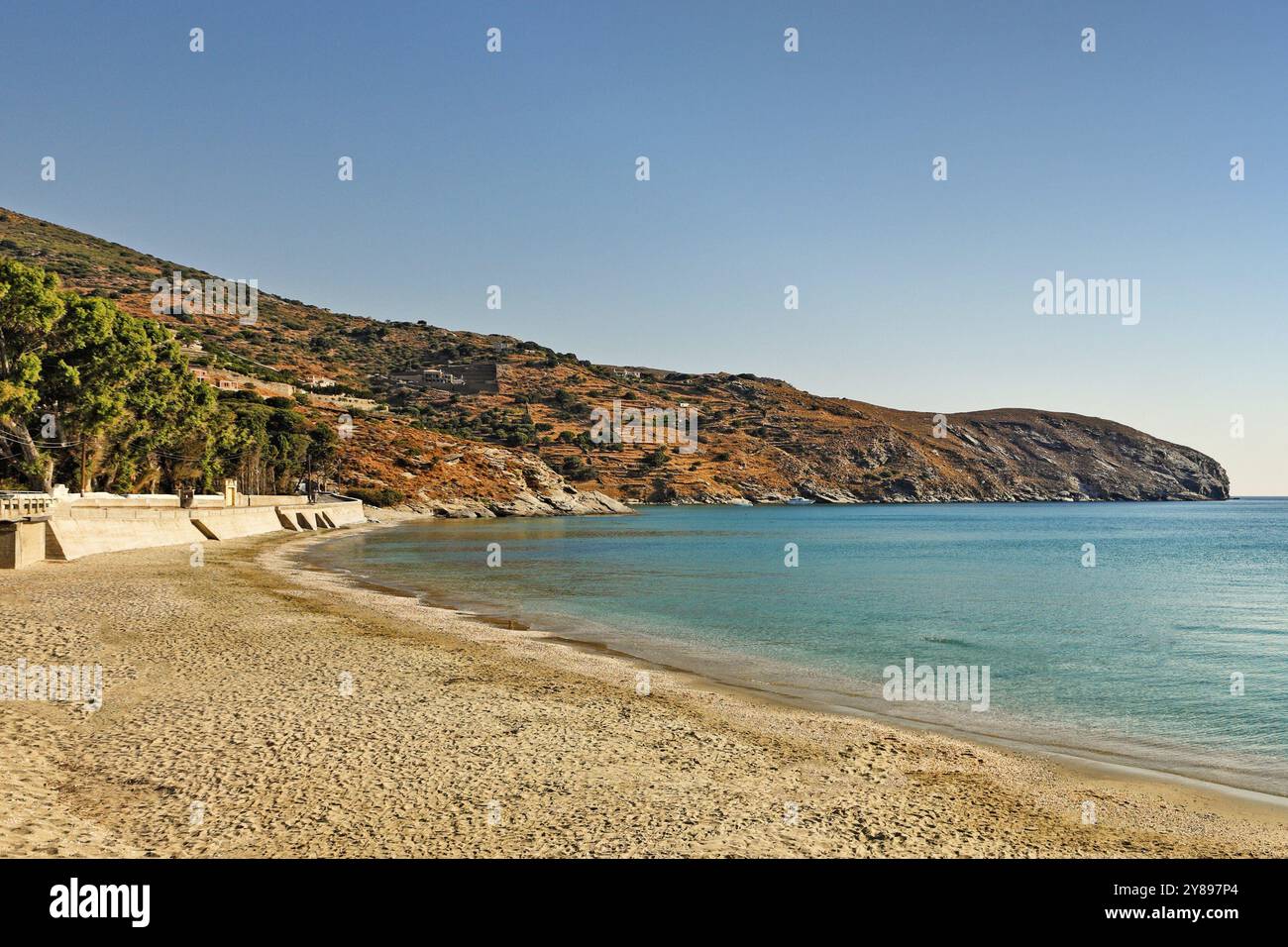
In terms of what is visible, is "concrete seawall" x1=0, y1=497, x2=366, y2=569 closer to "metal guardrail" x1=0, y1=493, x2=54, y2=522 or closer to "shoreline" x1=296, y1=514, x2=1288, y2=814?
"metal guardrail" x1=0, y1=493, x2=54, y2=522

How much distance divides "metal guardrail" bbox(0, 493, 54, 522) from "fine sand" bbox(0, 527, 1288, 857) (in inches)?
699

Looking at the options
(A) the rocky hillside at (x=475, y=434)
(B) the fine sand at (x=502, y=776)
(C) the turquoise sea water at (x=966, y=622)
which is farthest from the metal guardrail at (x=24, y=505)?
(A) the rocky hillside at (x=475, y=434)

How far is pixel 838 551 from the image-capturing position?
61.7 metres

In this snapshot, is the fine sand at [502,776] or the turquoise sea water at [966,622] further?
the turquoise sea water at [966,622]

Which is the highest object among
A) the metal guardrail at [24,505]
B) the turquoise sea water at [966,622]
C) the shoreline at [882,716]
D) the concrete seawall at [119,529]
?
the metal guardrail at [24,505]

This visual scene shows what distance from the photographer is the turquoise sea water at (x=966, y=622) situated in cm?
1457

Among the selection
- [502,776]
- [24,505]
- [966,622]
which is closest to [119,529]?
[24,505]

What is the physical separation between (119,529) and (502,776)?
38.9 meters

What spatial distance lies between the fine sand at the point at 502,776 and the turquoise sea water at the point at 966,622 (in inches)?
107

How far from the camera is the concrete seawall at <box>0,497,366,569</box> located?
31266 mm

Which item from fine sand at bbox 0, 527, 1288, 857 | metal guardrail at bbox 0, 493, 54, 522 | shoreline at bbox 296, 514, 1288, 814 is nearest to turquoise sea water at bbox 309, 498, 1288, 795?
shoreline at bbox 296, 514, 1288, 814

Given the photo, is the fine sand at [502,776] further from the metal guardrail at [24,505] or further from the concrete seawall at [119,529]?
the metal guardrail at [24,505]
